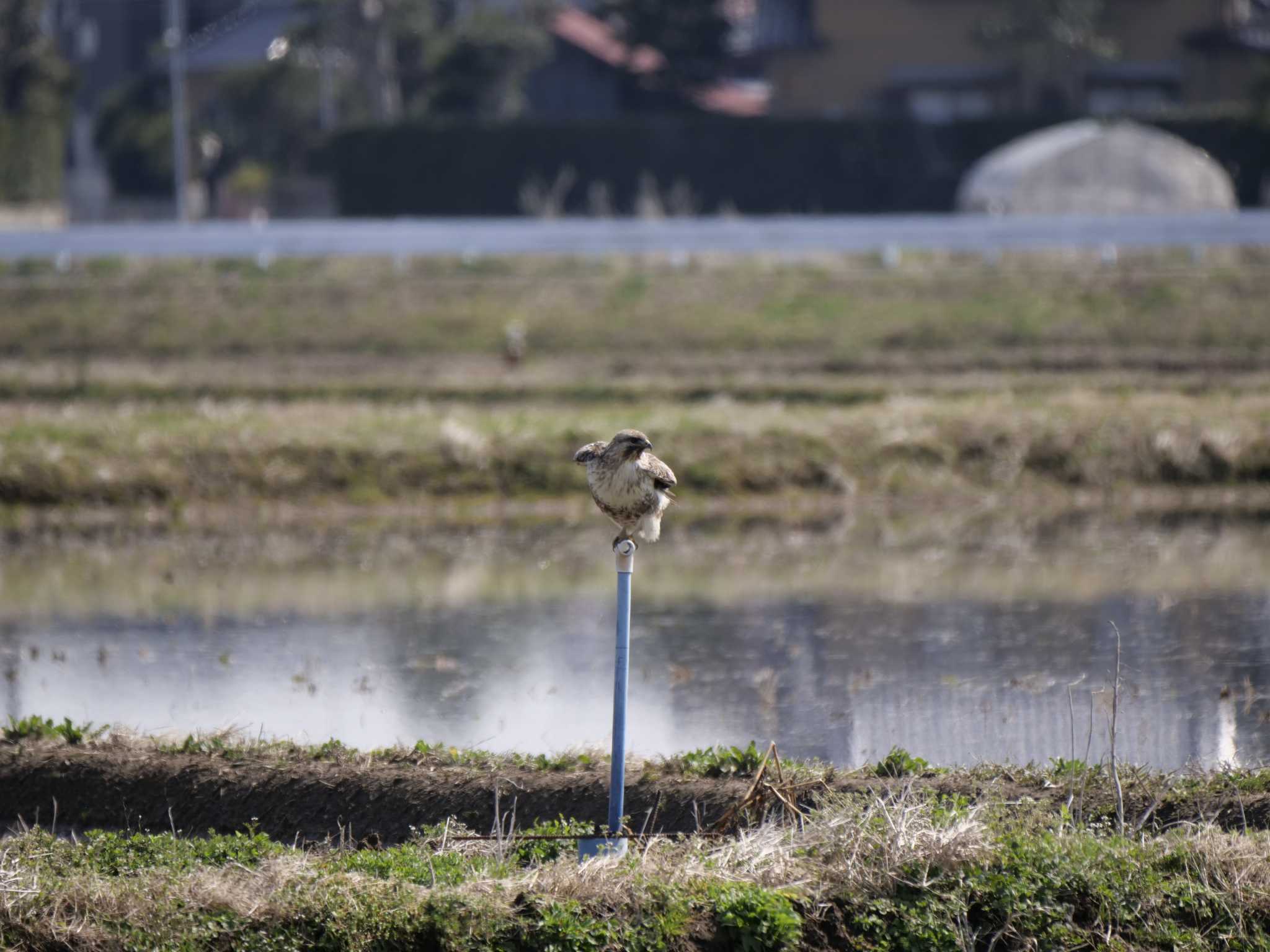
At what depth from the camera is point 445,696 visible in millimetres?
10188

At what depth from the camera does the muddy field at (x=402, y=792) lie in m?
7.28

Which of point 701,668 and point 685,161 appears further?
point 685,161

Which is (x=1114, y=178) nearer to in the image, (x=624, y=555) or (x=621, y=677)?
(x=624, y=555)

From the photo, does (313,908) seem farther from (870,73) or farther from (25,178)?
(25,178)

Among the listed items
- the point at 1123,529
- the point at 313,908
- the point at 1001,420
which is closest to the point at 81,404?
the point at 1001,420

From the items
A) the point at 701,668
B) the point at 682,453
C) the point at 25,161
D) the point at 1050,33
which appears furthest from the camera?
the point at 25,161

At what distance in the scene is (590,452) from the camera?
6.68 meters

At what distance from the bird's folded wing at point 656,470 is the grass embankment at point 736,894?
4.91 ft

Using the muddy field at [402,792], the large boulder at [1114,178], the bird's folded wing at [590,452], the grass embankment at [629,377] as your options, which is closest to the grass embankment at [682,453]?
the grass embankment at [629,377]

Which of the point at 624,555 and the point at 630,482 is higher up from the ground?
the point at 630,482

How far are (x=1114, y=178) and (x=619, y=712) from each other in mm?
27786

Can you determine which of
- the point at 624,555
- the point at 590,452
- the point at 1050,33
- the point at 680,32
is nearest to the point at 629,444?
the point at 590,452

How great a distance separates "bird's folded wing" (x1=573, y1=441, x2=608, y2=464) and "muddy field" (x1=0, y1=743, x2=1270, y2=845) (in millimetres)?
1707

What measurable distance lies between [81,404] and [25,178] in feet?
114
